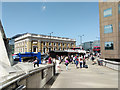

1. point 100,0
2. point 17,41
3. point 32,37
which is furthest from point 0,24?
point 17,41

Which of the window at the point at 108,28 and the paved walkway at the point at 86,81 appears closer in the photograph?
the paved walkway at the point at 86,81

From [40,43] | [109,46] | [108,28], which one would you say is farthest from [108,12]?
[40,43]

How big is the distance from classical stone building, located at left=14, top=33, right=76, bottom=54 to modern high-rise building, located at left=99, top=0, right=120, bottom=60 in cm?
4274

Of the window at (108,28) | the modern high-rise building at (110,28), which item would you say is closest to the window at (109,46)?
the modern high-rise building at (110,28)

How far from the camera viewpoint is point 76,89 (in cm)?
635

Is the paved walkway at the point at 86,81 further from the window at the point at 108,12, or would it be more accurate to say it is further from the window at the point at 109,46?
the window at the point at 108,12

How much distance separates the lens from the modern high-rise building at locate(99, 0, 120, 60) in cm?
2408

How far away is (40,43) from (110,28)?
54231mm

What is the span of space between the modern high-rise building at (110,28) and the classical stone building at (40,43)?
4274cm

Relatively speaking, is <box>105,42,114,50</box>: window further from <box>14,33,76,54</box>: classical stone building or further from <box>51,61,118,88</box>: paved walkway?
<box>14,33,76,54</box>: classical stone building

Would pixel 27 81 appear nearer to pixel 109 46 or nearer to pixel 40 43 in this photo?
pixel 109 46

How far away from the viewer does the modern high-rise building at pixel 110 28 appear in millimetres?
24078

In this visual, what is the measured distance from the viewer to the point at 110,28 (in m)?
25.4

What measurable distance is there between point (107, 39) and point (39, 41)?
5313 cm
